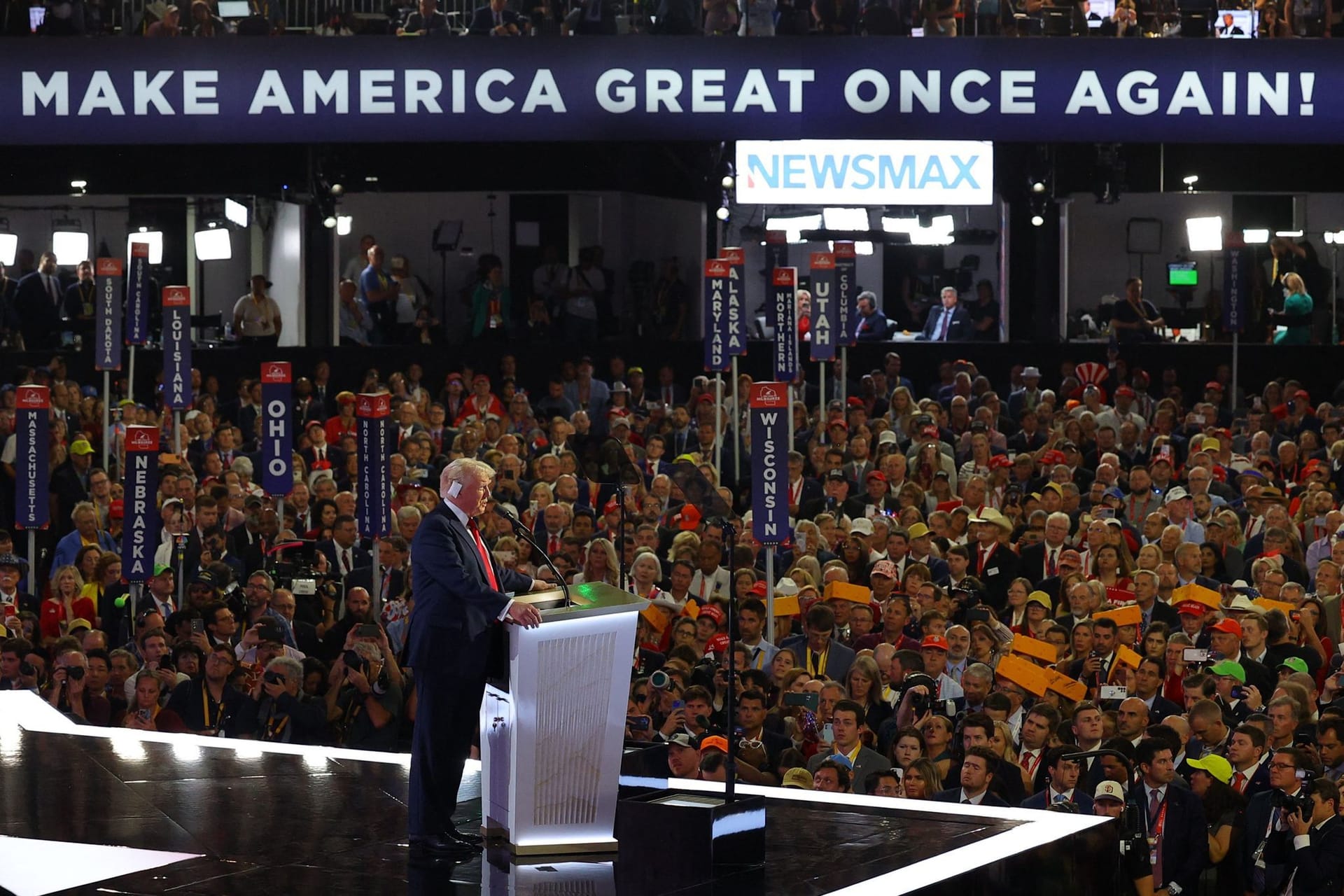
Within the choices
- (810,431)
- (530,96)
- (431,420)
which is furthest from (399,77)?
(810,431)

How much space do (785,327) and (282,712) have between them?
6402mm

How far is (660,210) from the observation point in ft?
76.4

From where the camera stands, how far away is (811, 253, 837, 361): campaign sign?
15.3 metres

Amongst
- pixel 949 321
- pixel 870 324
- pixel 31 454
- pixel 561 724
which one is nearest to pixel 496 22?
pixel 870 324

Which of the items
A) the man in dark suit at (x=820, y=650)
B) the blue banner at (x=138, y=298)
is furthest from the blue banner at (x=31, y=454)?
the man in dark suit at (x=820, y=650)

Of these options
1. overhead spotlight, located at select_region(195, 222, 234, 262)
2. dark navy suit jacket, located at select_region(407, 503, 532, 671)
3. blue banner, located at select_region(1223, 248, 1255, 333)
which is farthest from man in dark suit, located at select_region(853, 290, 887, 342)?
dark navy suit jacket, located at select_region(407, 503, 532, 671)

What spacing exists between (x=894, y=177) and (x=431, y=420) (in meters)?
6.67

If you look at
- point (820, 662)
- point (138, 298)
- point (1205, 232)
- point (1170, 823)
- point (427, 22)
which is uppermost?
point (427, 22)

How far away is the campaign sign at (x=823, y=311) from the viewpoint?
15.3 metres

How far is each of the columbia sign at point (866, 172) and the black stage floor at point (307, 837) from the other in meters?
13.2

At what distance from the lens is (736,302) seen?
14836mm

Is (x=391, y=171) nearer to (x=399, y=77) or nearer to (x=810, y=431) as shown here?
(x=399, y=77)

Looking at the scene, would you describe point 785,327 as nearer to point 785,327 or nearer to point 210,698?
point 785,327

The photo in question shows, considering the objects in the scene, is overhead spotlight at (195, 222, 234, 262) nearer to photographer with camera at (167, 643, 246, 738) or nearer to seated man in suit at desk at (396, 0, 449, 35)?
seated man in suit at desk at (396, 0, 449, 35)
